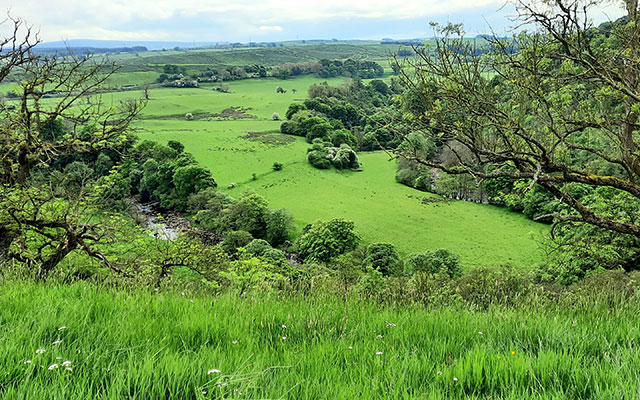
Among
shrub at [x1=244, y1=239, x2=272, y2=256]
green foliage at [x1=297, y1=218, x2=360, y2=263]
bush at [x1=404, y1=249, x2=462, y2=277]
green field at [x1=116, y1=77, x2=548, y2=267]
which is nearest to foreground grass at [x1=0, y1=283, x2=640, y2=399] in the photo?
green field at [x1=116, y1=77, x2=548, y2=267]

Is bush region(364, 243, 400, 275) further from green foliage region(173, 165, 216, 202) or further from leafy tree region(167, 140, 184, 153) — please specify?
leafy tree region(167, 140, 184, 153)

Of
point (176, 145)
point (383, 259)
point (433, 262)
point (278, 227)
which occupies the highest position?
point (176, 145)

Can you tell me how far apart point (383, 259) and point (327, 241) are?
862 centimetres

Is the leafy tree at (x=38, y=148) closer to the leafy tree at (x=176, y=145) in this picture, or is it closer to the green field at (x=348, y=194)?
the green field at (x=348, y=194)

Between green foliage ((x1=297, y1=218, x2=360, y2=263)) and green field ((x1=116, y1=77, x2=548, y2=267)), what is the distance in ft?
21.4

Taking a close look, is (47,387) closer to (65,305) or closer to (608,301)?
(65,305)

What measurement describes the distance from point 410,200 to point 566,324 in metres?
72.4

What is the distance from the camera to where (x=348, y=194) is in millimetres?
78188

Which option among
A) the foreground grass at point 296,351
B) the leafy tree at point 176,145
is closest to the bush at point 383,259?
the foreground grass at point 296,351

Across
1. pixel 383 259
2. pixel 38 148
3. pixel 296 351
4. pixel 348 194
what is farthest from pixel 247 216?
pixel 296 351

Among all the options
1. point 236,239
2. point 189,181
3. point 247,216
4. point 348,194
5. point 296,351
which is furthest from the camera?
point 348,194

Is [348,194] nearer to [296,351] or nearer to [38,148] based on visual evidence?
[38,148]

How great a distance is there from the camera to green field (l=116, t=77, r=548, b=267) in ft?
184

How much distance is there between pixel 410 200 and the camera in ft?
243
